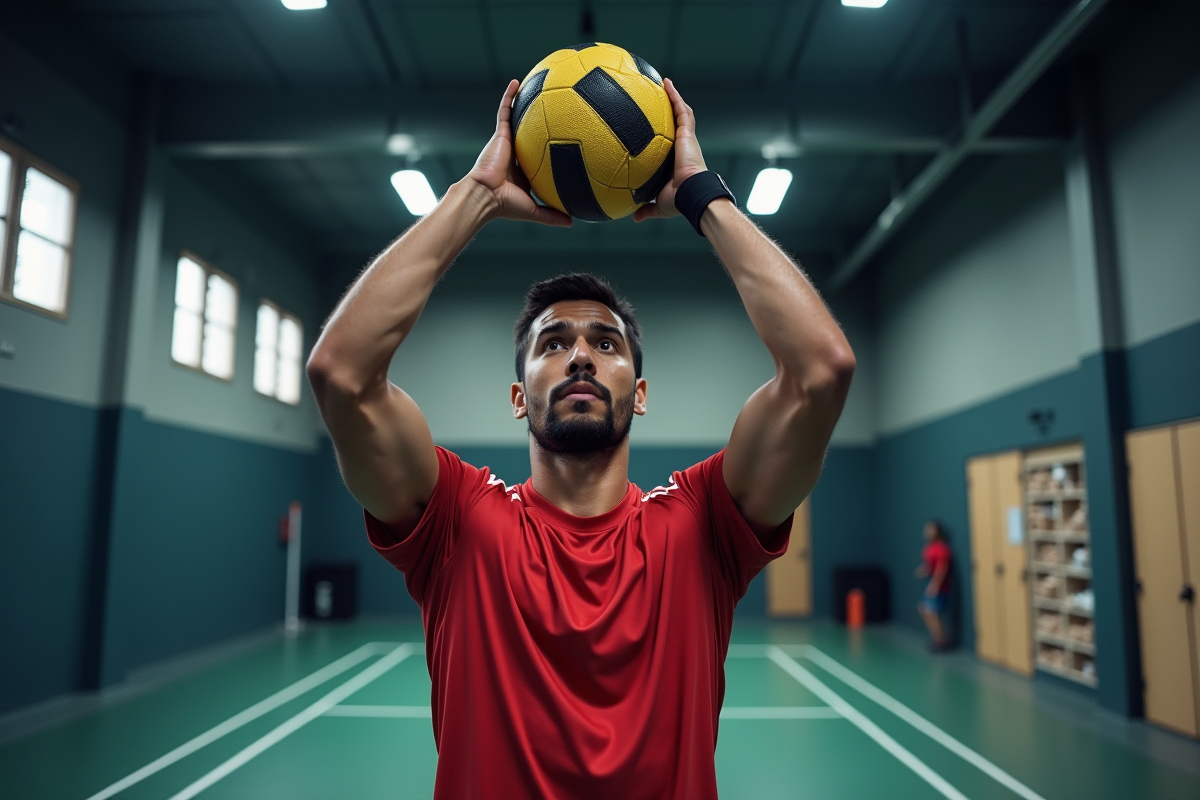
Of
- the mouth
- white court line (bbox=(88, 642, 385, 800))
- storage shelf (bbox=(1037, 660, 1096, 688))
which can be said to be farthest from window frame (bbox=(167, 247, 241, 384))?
storage shelf (bbox=(1037, 660, 1096, 688))

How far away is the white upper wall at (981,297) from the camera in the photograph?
7.49 m

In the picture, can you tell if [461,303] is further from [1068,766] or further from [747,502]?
[747,502]

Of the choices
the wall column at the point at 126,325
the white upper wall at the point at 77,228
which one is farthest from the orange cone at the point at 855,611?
the white upper wall at the point at 77,228

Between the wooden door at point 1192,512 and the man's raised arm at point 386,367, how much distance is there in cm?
598

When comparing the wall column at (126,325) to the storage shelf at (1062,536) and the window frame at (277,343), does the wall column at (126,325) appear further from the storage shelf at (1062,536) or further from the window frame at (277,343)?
the storage shelf at (1062,536)

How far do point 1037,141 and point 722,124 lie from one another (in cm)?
277

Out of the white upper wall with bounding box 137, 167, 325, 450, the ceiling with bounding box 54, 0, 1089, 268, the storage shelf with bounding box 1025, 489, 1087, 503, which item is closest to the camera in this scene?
the ceiling with bounding box 54, 0, 1089, 268

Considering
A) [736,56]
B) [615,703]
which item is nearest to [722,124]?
[736,56]

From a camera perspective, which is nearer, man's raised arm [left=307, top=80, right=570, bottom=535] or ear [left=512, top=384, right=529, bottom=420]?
man's raised arm [left=307, top=80, right=570, bottom=535]

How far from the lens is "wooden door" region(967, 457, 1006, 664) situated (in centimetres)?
848

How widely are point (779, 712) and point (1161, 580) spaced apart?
3031 millimetres

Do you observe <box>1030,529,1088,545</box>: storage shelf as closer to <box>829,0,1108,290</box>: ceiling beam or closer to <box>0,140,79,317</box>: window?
<box>829,0,1108,290</box>: ceiling beam

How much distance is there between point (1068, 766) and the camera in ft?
16.1

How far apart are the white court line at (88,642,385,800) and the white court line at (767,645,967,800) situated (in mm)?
4500
